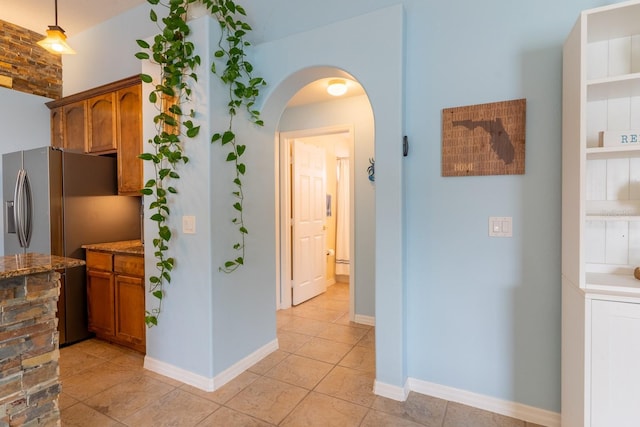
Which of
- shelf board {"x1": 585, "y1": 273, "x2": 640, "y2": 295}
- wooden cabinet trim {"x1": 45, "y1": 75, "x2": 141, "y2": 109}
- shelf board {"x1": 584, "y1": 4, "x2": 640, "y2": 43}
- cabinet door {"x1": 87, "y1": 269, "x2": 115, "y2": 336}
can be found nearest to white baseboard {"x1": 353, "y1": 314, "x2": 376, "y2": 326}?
shelf board {"x1": 585, "y1": 273, "x2": 640, "y2": 295}

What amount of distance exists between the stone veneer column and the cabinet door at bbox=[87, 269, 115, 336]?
1.47 m

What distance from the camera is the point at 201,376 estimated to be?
2.23 metres

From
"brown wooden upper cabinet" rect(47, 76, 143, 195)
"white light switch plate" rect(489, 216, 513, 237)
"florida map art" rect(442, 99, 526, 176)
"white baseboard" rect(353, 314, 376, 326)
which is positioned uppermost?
"brown wooden upper cabinet" rect(47, 76, 143, 195)

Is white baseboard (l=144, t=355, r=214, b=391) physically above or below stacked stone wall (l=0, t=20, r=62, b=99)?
below

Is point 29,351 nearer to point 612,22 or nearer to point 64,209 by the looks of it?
point 64,209

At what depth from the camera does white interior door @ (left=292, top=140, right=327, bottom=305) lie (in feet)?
13.2

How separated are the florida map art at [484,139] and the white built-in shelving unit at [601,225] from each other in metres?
0.23

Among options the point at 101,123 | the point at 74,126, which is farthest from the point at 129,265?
the point at 74,126

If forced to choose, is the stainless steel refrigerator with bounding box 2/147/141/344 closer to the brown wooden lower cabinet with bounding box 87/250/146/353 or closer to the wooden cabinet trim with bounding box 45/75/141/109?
the brown wooden lower cabinet with bounding box 87/250/146/353

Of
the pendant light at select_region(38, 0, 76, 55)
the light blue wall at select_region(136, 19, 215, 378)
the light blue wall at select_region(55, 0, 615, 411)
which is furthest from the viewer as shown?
the pendant light at select_region(38, 0, 76, 55)

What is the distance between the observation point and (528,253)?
1857mm

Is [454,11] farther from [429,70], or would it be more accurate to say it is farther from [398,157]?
[398,157]

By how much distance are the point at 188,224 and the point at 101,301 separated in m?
1.41

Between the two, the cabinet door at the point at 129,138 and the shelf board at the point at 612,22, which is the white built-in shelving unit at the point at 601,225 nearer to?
the shelf board at the point at 612,22
